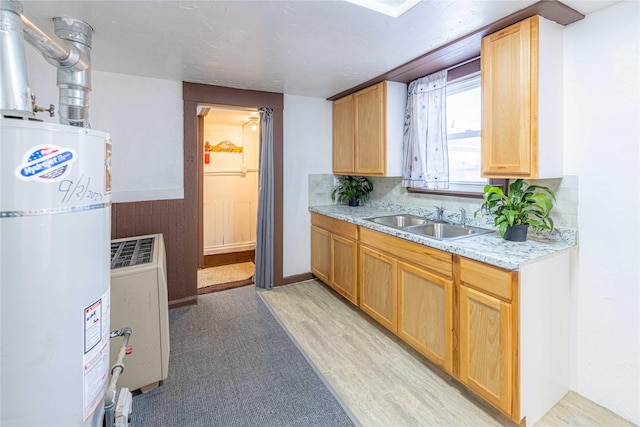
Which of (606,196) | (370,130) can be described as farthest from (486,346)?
(370,130)

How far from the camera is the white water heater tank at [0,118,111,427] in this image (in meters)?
0.75

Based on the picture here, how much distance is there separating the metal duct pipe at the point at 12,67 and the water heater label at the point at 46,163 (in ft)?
0.40

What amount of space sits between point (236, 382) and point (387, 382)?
96 centimetres

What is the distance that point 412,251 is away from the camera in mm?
2141

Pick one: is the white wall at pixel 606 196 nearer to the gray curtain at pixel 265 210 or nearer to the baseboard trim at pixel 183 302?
the gray curtain at pixel 265 210

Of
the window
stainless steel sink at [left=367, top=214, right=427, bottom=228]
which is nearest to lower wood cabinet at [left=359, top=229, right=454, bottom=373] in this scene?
stainless steel sink at [left=367, top=214, right=427, bottom=228]

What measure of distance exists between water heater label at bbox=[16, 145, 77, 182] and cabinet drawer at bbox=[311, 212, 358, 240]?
2233 millimetres

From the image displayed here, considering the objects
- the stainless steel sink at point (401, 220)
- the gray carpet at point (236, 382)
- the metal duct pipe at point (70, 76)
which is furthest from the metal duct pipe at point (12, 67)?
the stainless steel sink at point (401, 220)

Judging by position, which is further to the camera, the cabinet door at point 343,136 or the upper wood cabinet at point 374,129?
the cabinet door at point 343,136

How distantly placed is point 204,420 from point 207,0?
7.28ft

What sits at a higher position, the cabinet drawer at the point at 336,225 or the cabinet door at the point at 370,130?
the cabinet door at the point at 370,130

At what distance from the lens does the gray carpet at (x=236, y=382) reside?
1.71 metres

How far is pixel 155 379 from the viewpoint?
1.89 m

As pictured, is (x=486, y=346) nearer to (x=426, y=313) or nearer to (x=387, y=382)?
(x=426, y=313)
